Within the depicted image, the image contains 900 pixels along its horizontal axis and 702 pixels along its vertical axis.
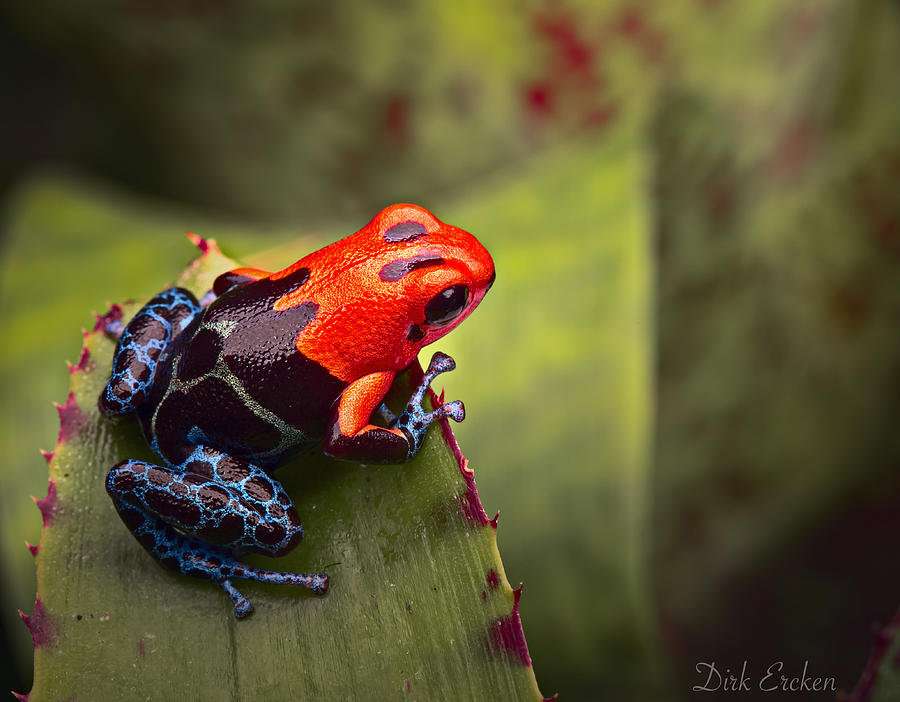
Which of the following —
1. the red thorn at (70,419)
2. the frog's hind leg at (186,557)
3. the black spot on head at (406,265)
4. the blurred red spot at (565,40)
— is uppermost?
the blurred red spot at (565,40)

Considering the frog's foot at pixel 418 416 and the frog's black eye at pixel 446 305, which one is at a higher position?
the frog's black eye at pixel 446 305

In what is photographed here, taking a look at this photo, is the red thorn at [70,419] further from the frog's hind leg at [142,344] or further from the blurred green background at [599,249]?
the blurred green background at [599,249]

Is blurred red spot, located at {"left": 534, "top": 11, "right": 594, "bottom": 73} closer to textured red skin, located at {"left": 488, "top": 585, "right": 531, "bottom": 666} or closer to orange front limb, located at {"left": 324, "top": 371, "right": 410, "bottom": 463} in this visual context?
orange front limb, located at {"left": 324, "top": 371, "right": 410, "bottom": 463}

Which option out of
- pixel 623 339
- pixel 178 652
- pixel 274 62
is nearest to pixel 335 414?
pixel 178 652

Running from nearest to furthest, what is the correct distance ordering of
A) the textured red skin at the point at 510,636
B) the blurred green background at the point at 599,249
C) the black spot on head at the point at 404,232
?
the textured red skin at the point at 510,636
the black spot on head at the point at 404,232
the blurred green background at the point at 599,249

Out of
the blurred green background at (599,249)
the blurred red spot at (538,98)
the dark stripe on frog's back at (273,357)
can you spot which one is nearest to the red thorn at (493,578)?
the dark stripe on frog's back at (273,357)

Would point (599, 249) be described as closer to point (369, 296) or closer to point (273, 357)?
point (369, 296)

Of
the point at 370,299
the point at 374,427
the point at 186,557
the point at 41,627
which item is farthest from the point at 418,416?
the point at 41,627

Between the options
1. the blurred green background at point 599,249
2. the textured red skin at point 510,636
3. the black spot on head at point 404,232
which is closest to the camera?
the textured red skin at point 510,636
